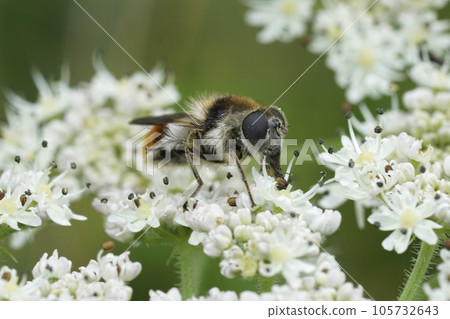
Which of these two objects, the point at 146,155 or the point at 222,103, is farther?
the point at 146,155

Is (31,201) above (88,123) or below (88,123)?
below

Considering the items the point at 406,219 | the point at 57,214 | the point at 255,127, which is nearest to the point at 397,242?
the point at 406,219

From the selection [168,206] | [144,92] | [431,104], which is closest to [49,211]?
[168,206]

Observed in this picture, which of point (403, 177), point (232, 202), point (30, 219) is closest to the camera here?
point (403, 177)

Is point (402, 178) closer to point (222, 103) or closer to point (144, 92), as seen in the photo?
point (222, 103)

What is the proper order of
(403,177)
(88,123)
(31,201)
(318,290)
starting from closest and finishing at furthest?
(318,290) < (403,177) < (31,201) < (88,123)

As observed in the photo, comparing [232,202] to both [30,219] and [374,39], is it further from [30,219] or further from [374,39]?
[374,39]

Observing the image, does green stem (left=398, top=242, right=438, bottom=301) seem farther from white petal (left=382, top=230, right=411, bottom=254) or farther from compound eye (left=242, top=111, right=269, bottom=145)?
compound eye (left=242, top=111, right=269, bottom=145)
